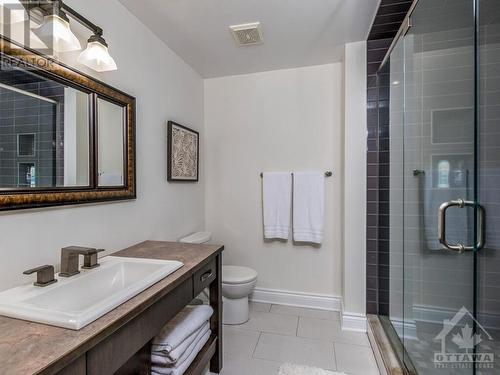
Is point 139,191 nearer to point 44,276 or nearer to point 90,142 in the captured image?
point 90,142

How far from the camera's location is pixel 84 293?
112 centimetres

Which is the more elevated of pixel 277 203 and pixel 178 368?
pixel 277 203

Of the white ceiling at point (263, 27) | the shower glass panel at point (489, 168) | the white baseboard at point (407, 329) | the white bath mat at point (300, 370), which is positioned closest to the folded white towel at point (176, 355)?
the white bath mat at point (300, 370)

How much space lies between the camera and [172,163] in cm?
216

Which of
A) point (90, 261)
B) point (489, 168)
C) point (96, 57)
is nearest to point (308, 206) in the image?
point (489, 168)

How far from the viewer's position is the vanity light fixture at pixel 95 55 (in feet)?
Result: 4.17

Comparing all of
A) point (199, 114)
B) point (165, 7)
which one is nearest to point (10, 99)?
point (165, 7)

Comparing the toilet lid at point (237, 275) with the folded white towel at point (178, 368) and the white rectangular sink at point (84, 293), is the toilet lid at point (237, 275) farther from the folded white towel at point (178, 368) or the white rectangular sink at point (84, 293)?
the white rectangular sink at point (84, 293)

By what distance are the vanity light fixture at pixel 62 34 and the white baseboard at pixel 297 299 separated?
232cm

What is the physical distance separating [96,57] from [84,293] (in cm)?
107

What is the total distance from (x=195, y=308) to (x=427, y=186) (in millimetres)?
1620

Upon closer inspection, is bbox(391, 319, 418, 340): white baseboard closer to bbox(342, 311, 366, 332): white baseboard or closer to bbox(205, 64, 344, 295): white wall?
bbox(342, 311, 366, 332): white baseboard

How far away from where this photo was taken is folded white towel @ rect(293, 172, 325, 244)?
2.47 metres

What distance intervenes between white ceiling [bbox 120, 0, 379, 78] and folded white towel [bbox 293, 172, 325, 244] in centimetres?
105
